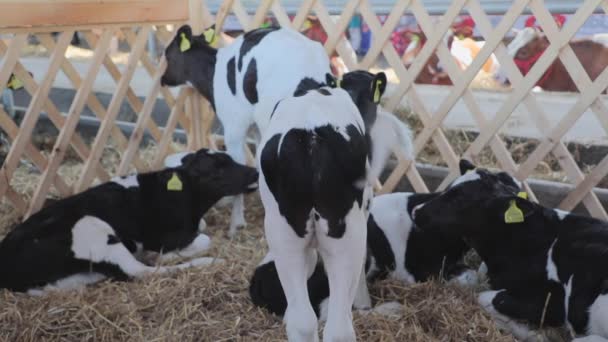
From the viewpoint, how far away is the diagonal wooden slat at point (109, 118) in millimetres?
4902

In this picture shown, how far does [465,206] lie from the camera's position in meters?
3.60

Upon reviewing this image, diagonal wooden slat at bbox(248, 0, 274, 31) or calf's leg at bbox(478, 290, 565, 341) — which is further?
diagonal wooden slat at bbox(248, 0, 274, 31)

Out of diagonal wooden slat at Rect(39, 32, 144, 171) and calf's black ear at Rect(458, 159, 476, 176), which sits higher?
calf's black ear at Rect(458, 159, 476, 176)

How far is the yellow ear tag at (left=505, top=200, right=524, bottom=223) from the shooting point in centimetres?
336

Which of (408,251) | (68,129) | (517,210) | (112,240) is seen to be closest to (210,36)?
(68,129)

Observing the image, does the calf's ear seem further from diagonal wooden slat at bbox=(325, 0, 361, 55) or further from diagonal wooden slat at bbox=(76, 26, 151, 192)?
diagonal wooden slat at bbox=(76, 26, 151, 192)

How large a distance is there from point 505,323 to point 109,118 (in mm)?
3004

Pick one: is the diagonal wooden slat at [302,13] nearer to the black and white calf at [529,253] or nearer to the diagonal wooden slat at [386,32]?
the diagonal wooden slat at [386,32]

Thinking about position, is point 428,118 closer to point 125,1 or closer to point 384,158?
point 384,158

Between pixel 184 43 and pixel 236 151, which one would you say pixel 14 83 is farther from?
pixel 236 151

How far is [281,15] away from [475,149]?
65.4 inches

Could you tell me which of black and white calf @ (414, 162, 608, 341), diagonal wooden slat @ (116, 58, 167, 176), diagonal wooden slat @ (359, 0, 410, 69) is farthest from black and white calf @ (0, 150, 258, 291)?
black and white calf @ (414, 162, 608, 341)

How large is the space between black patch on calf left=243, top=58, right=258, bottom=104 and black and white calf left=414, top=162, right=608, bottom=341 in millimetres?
1319

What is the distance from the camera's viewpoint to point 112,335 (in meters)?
3.23
